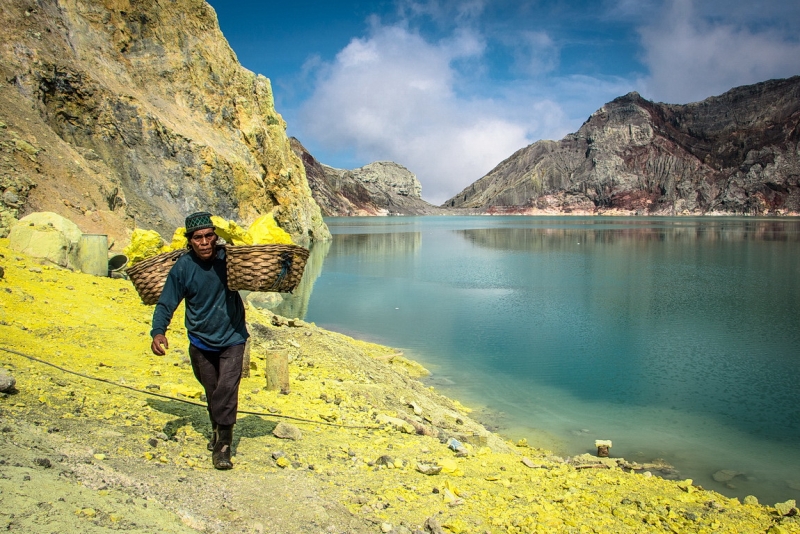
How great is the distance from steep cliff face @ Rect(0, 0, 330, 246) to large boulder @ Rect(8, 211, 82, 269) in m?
2.28

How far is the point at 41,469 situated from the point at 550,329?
15947 millimetres

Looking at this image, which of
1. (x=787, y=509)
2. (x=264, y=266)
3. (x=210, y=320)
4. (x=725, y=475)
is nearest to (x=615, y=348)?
(x=725, y=475)

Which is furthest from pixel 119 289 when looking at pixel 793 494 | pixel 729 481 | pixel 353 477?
pixel 793 494

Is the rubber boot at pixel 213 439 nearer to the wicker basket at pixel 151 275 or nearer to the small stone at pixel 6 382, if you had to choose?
the wicker basket at pixel 151 275

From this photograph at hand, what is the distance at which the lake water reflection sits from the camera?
9547mm

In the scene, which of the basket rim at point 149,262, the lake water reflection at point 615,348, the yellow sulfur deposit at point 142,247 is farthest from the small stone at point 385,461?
the yellow sulfur deposit at point 142,247

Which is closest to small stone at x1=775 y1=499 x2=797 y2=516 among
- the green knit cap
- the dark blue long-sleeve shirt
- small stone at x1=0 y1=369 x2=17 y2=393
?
the dark blue long-sleeve shirt

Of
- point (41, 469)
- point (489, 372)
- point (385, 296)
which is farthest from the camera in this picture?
point (385, 296)

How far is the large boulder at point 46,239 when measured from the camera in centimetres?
1125

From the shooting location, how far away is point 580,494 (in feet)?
Result: 18.2

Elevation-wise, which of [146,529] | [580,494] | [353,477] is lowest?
[580,494]

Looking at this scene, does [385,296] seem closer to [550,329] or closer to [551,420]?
[550,329]

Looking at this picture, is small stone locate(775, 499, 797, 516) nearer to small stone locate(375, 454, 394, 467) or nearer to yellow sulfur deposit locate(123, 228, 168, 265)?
small stone locate(375, 454, 394, 467)

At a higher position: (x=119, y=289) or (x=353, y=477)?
(x=119, y=289)
